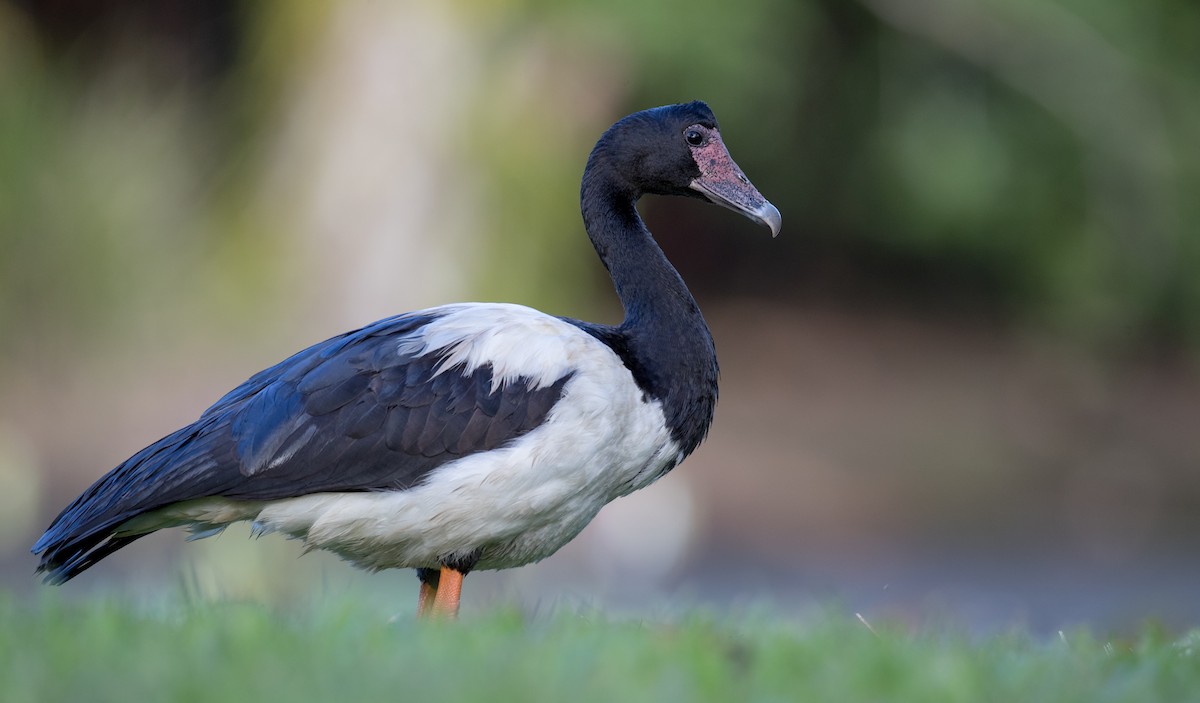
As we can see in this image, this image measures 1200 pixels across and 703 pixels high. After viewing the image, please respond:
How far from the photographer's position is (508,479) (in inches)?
168

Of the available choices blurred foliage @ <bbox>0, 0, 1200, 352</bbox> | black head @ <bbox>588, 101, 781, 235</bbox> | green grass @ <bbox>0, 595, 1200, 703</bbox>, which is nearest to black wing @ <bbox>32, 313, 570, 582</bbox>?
green grass @ <bbox>0, 595, 1200, 703</bbox>

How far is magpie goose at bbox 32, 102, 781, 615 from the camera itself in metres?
4.30

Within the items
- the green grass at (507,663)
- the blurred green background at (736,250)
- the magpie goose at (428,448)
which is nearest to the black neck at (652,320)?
the magpie goose at (428,448)

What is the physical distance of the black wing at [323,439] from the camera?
4.30m

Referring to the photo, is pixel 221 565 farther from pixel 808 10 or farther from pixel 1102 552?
pixel 808 10

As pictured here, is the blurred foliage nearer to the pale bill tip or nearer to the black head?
the black head

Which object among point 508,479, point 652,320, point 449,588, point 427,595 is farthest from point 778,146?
point 508,479

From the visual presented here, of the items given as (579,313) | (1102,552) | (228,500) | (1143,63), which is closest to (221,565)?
(579,313)

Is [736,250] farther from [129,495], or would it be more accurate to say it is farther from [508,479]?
[129,495]

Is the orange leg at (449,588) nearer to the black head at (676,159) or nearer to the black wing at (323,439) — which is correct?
the black wing at (323,439)

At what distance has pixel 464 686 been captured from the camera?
286 centimetres

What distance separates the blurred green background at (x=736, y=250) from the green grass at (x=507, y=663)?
3788 millimetres

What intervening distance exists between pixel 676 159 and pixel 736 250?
937 centimetres

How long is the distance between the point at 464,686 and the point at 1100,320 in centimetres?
1026
